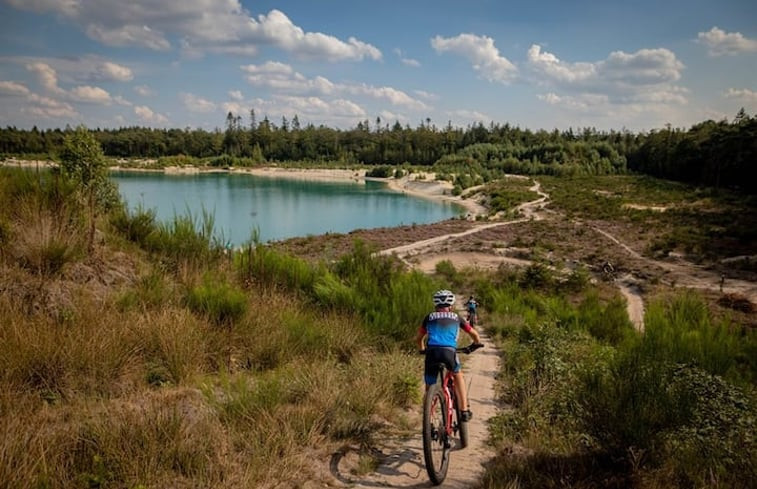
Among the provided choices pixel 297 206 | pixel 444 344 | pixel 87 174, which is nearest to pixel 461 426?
pixel 444 344

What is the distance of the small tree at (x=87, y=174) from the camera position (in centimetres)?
694

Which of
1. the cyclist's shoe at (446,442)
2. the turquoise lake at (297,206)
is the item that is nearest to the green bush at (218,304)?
the cyclist's shoe at (446,442)

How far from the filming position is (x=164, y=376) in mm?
4910

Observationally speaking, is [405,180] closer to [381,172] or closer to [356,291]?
[381,172]

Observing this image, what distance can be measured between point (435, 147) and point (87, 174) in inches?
5209

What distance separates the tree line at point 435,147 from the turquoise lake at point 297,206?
2849 cm

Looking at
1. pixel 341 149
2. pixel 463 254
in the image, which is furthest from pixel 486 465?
pixel 341 149

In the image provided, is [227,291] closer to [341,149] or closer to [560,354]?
[560,354]

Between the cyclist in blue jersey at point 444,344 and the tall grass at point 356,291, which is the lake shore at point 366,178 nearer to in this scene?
the tall grass at point 356,291

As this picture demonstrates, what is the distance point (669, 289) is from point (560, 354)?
1420 centimetres

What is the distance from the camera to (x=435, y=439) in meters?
4.31

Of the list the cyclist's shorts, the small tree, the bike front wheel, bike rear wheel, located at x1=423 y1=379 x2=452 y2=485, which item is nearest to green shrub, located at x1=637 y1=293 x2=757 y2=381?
the bike front wheel

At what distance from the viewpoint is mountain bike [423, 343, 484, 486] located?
162 inches

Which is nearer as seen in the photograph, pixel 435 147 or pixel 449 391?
pixel 449 391
